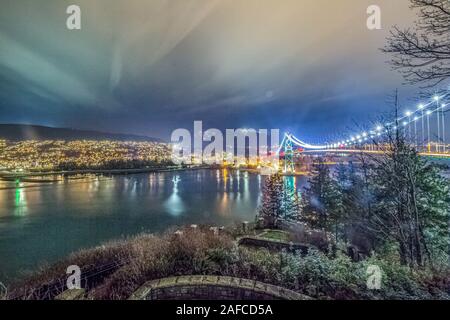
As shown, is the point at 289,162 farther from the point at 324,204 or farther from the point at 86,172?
the point at 86,172

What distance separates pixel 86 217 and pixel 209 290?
1067 inches

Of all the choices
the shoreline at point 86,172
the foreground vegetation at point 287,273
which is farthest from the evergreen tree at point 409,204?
the shoreline at point 86,172

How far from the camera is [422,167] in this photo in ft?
29.1

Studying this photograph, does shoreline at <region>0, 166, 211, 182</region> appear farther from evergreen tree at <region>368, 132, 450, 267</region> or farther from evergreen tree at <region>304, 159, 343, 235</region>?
evergreen tree at <region>368, 132, 450, 267</region>

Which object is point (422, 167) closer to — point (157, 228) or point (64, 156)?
point (157, 228)

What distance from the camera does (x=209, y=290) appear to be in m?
4.11

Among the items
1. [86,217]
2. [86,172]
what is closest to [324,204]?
[86,217]

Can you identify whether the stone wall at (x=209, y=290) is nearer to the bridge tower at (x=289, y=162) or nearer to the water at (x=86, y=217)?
the water at (x=86, y=217)

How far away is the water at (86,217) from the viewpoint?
1664cm

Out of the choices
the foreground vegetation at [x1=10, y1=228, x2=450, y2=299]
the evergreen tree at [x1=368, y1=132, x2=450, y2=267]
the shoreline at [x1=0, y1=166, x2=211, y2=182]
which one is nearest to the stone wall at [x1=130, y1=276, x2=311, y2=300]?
the foreground vegetation at [x1=10, y1=228, x2=450, y2=299]

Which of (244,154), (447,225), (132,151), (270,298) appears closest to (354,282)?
(270,298)

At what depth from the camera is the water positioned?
16641 mm

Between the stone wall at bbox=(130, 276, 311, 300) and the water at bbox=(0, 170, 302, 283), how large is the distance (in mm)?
12077

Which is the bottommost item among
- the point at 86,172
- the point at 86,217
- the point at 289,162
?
the point at 86,217
